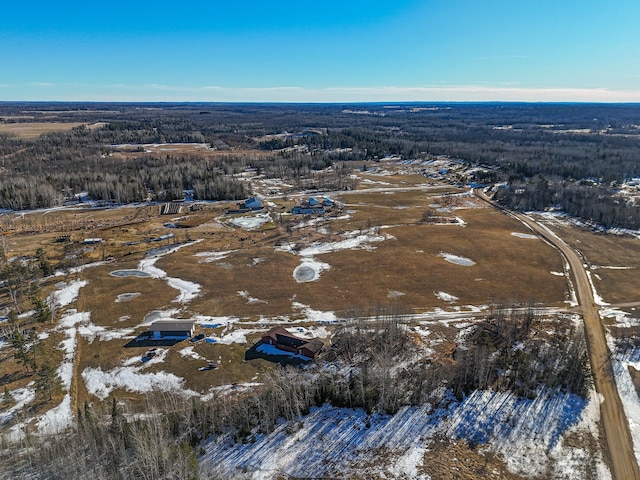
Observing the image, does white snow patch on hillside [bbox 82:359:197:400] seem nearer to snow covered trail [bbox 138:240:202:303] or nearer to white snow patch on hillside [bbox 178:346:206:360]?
white snow patch on hillside [bbox 178:346:206:360]

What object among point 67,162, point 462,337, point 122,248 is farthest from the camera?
point 67,162

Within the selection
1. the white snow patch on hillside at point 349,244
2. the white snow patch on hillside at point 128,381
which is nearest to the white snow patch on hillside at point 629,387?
the white snow patch on hillside at point 128,381

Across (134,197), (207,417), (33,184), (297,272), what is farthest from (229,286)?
(33,184)

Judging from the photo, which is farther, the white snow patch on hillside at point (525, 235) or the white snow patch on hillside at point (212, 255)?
the white snow patch on hillside at point (525, 235)

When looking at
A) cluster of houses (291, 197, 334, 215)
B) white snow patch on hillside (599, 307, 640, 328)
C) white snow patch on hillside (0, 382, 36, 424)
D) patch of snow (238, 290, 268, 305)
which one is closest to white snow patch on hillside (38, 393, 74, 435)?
white snow patch on hillside (0, 382, 36, 424)

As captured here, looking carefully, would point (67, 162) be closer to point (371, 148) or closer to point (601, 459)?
point (371, 148)

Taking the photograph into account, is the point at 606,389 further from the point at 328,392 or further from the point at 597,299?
the point at 328,392

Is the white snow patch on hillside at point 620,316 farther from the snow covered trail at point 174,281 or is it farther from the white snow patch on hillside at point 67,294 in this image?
the white snow patch on hillside at point 67,294
